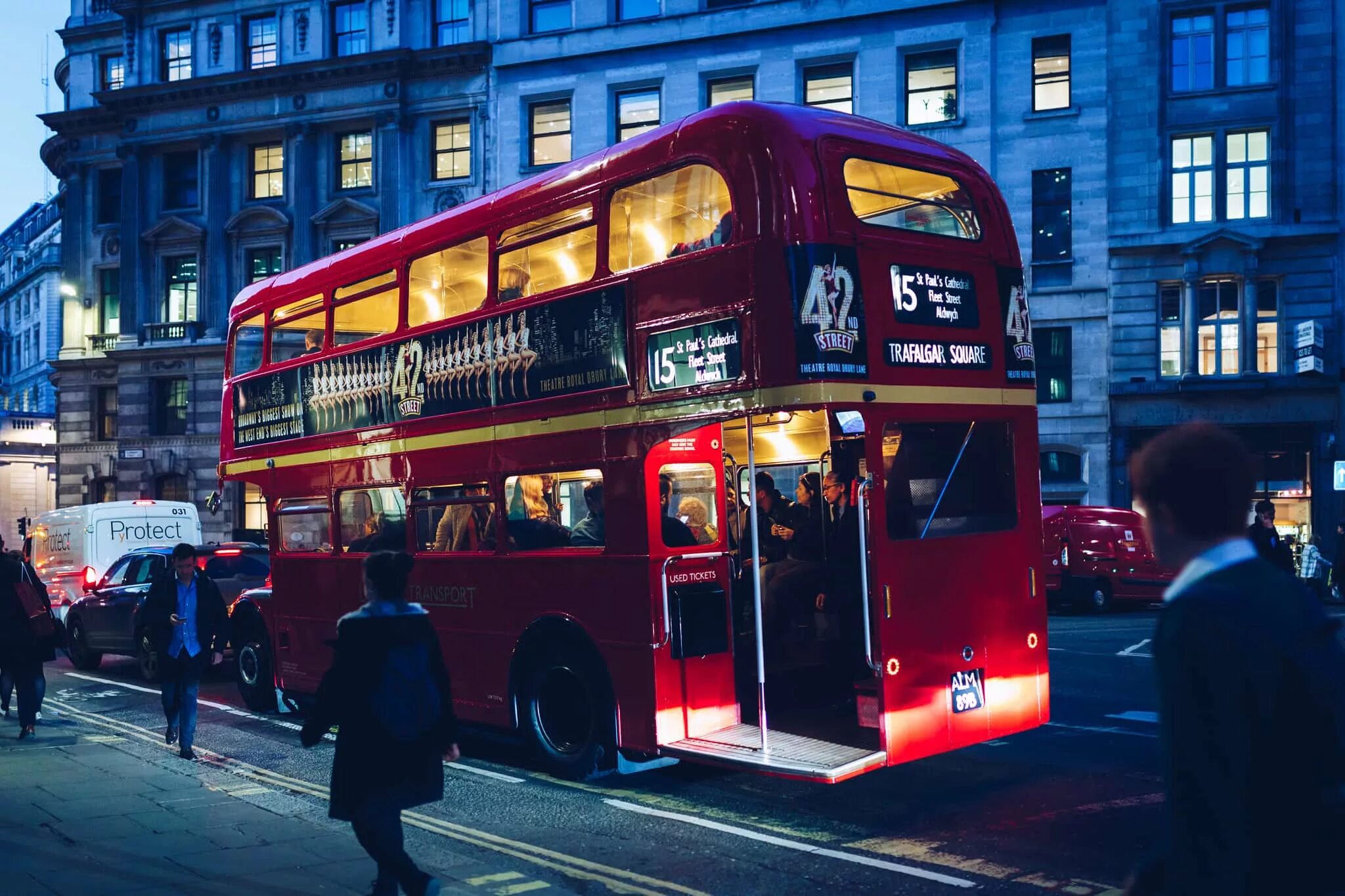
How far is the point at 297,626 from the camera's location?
12.8 m

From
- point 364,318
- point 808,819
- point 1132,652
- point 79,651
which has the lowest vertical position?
point 79,651

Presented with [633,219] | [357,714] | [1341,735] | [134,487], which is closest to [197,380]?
[134,487]

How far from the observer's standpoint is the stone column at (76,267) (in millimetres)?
41281

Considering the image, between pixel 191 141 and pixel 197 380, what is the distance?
7411 millimetres

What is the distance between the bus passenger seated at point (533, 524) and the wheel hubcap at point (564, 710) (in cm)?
94

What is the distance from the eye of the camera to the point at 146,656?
1645 cm

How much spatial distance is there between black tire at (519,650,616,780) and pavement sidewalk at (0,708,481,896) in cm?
180

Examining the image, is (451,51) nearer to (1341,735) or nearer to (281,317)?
(281,317)

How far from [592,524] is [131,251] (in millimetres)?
35506

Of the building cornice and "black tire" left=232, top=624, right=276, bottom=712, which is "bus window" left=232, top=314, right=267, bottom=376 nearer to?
"black tire" left=232, top=624, right=276, bottom=712

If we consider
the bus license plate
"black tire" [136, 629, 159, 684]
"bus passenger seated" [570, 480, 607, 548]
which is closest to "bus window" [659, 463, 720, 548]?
"bus passenger seated" [570, 480, 607, 548]

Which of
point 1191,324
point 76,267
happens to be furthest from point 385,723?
point 76,267

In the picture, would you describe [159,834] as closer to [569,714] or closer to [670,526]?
[569,714]

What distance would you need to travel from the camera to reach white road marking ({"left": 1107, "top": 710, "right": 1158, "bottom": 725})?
10.9 meters
